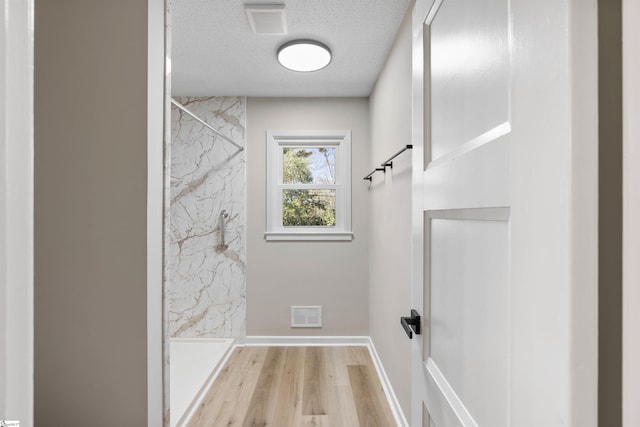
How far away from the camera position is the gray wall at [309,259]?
3.16 m

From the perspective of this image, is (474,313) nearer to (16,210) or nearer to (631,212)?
(631,212)

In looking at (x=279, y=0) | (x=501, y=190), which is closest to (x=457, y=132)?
(x=501, y=190)

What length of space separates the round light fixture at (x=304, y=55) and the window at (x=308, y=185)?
2.74 ft

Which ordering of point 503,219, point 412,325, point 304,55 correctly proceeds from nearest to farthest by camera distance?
point 503,219, point 412,325, point 304,55

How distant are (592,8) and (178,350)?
3.28 m

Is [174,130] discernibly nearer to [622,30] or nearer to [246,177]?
[246,177]

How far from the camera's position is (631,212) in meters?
0.35

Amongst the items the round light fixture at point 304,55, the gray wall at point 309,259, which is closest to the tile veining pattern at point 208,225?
the gray wall at point 309,259

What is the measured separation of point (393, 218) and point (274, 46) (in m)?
1.33

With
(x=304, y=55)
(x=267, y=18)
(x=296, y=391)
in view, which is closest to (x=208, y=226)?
(x=296, y=391)

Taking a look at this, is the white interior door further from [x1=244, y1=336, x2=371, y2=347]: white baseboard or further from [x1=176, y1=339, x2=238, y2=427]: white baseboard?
[x1=244, y1=336, x2=371, y2=347]: white baseboard

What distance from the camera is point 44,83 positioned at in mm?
1054

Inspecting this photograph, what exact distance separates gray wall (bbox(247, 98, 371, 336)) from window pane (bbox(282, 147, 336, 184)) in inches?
8.2

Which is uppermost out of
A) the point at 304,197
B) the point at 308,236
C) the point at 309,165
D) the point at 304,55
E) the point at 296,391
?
the point at 304,55
